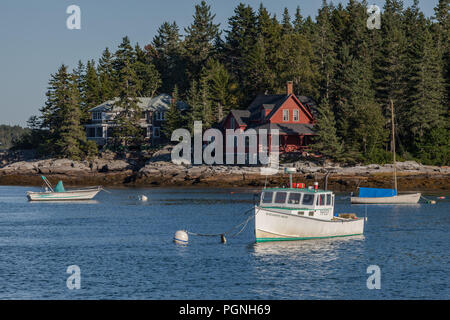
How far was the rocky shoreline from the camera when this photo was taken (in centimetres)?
7756

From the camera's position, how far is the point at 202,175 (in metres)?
85.8

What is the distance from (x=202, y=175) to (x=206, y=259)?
53163 millimetres

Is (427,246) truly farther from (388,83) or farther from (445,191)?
(388,83)

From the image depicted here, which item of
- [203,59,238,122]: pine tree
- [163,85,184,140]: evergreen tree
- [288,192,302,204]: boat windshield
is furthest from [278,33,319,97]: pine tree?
[288,192,302,204]: boat windshield

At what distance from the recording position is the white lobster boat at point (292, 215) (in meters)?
34.8

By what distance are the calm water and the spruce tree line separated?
32155 millimetres

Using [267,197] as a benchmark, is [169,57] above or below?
above

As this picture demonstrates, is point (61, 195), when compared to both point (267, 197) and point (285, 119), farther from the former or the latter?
point (267, 197)

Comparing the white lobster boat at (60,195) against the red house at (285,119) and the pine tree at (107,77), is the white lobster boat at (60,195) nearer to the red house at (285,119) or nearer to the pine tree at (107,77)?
the red house at (285,119)

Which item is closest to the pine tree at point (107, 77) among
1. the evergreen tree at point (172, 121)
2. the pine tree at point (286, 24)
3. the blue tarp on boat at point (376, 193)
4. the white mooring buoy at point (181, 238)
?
the evergreen tree at point (172, 121)

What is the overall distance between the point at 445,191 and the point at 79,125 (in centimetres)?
6111

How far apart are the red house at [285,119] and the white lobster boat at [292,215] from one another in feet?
167

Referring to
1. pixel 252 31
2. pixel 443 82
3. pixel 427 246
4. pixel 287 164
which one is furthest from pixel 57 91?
pixel 427 246

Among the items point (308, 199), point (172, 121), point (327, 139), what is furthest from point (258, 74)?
point (308, 199)
